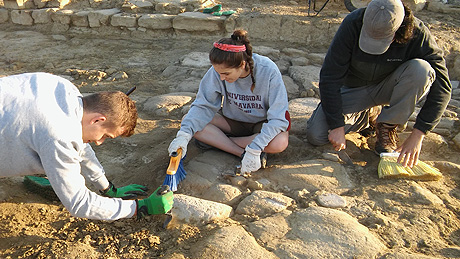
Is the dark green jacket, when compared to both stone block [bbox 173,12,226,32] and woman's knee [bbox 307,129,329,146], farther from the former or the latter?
stone block [bbox 173,12,226,32]

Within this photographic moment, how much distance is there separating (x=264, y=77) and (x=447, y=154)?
1507 millimetres

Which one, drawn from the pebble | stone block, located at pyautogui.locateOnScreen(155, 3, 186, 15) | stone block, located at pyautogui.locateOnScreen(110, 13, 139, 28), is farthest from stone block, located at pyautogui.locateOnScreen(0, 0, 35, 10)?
the pebble

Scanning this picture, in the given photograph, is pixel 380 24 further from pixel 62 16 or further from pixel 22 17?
pixel 22 17

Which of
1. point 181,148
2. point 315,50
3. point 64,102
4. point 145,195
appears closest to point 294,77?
point 315,50

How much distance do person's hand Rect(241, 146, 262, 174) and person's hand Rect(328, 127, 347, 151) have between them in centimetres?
52

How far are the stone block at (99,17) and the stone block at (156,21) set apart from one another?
0.52 m

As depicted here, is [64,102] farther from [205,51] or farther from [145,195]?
[205,51]

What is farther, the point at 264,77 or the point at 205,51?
the point at 205,51

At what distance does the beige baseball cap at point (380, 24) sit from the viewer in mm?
2137

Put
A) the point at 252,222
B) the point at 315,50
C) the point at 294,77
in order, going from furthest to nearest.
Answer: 1. the point at 315,50
2. the point at 294,77
3. the point at 252,222

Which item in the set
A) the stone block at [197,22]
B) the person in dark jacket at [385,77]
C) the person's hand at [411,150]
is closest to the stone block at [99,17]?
the stone block at [197,22]

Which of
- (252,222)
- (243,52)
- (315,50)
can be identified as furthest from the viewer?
(315,50)

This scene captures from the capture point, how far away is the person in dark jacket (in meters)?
2.26

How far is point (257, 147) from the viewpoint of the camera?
2.42 meters
